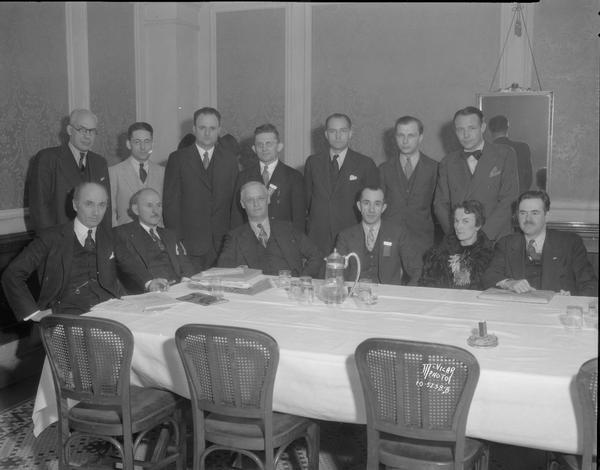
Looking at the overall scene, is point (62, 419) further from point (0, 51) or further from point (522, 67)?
point (522, 67)

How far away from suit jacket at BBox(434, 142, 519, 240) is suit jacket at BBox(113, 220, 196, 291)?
1.66 meters

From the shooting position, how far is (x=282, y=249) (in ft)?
13.8

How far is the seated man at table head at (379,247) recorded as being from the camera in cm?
416

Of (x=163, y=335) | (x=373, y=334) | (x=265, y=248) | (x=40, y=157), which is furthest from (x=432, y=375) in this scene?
(x=40, y=157)

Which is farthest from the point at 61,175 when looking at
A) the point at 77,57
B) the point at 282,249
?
the point at 282,249

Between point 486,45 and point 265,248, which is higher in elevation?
point 486,45

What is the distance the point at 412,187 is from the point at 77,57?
2592 mm

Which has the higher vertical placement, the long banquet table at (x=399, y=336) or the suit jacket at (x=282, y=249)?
the suit jacket at (x=282, y=249)

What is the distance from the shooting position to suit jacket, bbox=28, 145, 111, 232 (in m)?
4.36

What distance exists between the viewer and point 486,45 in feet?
17.8

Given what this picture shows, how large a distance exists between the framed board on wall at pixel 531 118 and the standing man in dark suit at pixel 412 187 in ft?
3.14

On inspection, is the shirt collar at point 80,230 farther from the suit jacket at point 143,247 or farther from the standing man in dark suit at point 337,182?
the standing man in dark suit at point 337,182

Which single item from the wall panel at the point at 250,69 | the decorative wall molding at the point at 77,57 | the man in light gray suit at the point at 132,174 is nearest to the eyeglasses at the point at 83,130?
the man in light gray suit at the point at 132,174

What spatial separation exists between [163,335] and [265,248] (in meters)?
1.59
